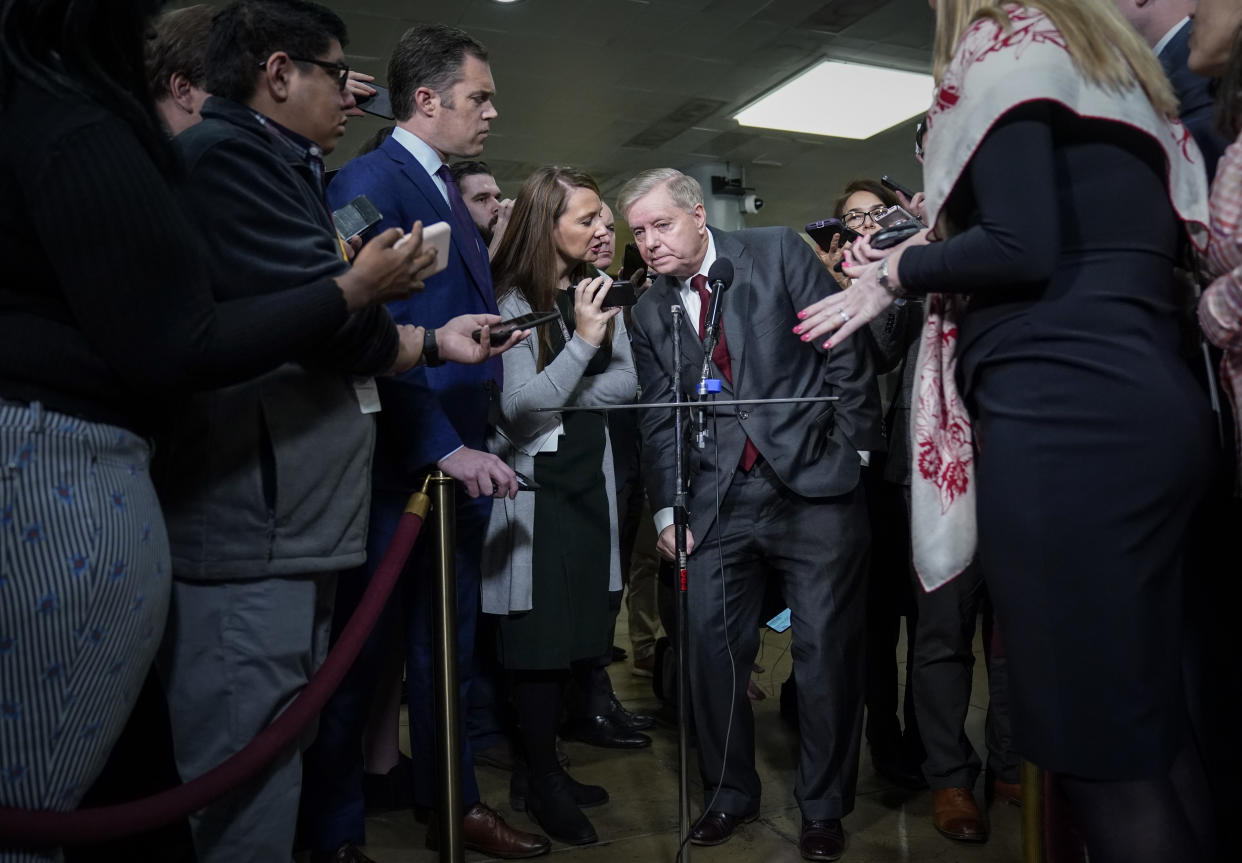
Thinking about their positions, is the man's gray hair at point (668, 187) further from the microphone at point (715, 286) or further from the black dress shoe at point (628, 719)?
the black dress shoe at point (628, 719)

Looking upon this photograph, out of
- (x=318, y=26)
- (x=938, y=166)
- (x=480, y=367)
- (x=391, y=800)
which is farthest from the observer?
(x=391, y=800)

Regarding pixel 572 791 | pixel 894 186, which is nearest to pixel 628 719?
pixel 572 791

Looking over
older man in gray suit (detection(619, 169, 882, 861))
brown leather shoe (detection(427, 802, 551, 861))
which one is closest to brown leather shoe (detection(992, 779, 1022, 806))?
older man in gray suit (detection(619, 169, 882, 861))

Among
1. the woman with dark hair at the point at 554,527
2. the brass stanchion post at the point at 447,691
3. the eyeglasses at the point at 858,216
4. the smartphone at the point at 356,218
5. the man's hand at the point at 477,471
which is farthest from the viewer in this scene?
the eyeglasses at the point at 858,216

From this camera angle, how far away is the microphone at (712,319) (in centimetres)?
214

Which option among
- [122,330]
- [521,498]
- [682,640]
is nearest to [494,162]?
[521,498]

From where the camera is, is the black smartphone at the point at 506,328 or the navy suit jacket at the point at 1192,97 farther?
the black smartphone at the point at 506,328

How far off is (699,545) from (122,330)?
1.60 metres

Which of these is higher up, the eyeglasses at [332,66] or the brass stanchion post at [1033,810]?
the eyeglasses at [332,66]

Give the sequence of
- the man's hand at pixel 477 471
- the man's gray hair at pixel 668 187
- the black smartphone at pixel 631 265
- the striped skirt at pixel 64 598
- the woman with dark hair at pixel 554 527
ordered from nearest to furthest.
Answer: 1. the striped skirt at pixel 64 598
2. the man's hand at pixel 477 471
3. the woman with dark hair at pixel 554 527
4. the man's gray hair at pixel 668 187
5. the black smartphone at pixel 631 265

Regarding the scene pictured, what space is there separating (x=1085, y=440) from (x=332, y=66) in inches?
50.6

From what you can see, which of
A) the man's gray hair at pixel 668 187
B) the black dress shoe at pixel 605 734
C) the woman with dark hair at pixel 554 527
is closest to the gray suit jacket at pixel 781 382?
the man's gray hair at pixel 668 187

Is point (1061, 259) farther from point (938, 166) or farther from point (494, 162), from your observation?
point (494, 162)

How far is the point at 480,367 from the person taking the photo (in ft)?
7.29
